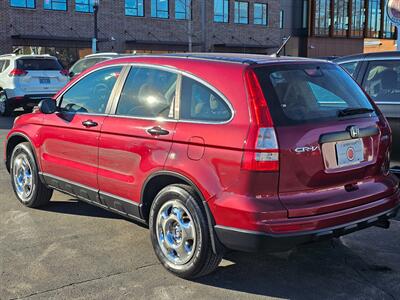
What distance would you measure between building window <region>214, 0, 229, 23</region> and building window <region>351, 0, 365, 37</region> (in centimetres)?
1873

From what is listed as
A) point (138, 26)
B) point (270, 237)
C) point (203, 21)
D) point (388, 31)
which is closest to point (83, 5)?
point (138, 26)

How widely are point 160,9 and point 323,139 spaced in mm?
35896

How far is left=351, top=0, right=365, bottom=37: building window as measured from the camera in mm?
54594

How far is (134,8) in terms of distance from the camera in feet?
121

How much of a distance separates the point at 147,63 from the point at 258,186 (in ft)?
5.38

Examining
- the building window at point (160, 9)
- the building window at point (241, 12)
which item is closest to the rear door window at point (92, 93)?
the building window at point (160, 9)

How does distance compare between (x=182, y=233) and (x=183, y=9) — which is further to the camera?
(x=183, y=9)

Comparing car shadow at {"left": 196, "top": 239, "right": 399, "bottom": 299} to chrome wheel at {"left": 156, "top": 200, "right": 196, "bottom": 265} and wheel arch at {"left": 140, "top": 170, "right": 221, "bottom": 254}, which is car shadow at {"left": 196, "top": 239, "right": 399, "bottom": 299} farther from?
wheel arch at {"left": 140, "top": 170, "right": 221, "bottom": 254}

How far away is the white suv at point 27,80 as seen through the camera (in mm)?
14133

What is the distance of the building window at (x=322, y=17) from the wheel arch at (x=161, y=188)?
5102 centimetres

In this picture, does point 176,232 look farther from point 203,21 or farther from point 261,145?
point 203,21

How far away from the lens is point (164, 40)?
38.2 metres

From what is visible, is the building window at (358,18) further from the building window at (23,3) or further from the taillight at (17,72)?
the taillight at (17,72)

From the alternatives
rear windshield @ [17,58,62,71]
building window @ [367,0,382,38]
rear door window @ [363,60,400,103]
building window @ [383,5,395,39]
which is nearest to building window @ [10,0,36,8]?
rear windshield @ [17,58,62,71]
